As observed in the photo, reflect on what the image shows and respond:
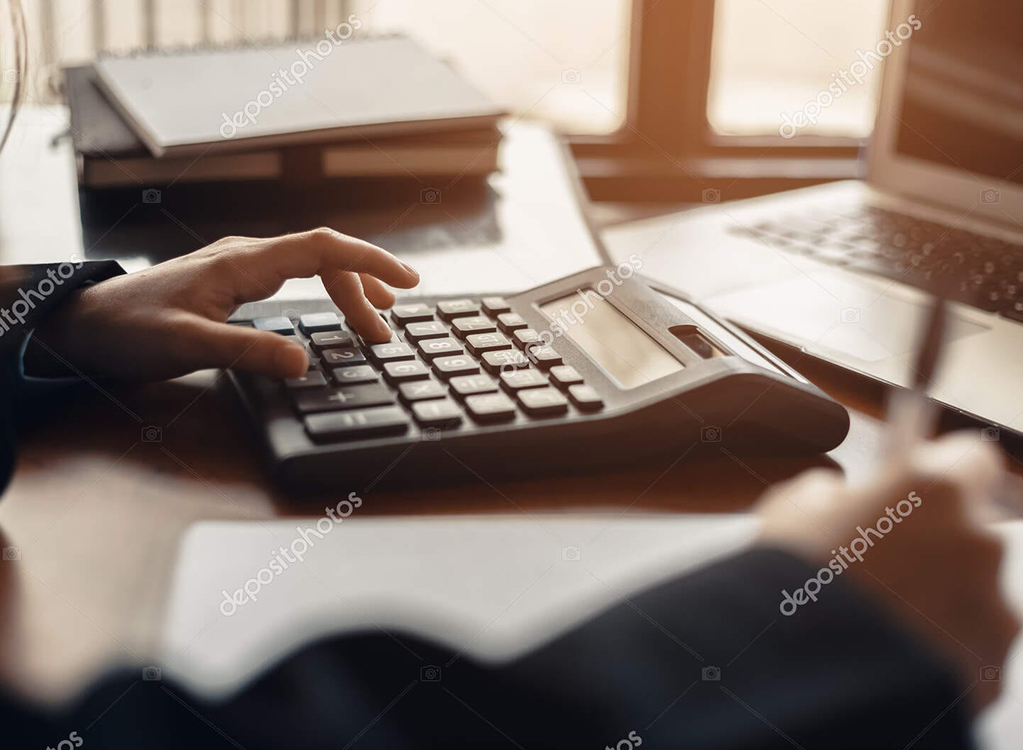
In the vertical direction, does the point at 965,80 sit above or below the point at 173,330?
above

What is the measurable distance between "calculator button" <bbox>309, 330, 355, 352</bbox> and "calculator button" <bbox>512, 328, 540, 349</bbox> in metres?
0.10

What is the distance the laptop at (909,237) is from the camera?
696 millimetres

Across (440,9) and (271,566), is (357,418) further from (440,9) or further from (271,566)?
(440,9)

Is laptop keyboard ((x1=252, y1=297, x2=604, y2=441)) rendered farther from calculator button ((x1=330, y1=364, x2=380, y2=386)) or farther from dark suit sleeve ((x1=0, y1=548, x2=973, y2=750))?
dark suit sleeve ((x1=0, y1=548, x2=973, y2=750))

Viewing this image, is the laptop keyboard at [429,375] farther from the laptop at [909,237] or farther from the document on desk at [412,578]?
the laptop at [909,237]

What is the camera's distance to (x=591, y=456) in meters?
0.52

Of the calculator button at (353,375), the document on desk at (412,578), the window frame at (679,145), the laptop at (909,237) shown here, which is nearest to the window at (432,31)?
the window frame at (679,145)

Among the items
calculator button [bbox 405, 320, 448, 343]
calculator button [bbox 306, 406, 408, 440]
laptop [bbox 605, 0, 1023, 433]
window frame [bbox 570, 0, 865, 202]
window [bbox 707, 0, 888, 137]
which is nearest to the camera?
calculator button [bbox 306, 406, 408, 440]

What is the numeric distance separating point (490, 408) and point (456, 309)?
5.0 inches

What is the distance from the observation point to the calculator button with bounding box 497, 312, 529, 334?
1.98ft

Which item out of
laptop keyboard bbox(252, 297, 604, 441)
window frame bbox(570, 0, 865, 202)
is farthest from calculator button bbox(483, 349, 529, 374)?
window frame bbox(570, 0, 865, 202)

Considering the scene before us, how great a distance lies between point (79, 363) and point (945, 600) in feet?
1.58

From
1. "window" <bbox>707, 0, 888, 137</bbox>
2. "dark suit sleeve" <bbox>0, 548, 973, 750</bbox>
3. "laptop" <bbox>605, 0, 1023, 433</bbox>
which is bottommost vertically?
"window" <bbox>707, 0, 888, 137</bbox>

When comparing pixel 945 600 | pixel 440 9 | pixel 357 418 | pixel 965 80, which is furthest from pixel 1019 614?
pixel 440 9
